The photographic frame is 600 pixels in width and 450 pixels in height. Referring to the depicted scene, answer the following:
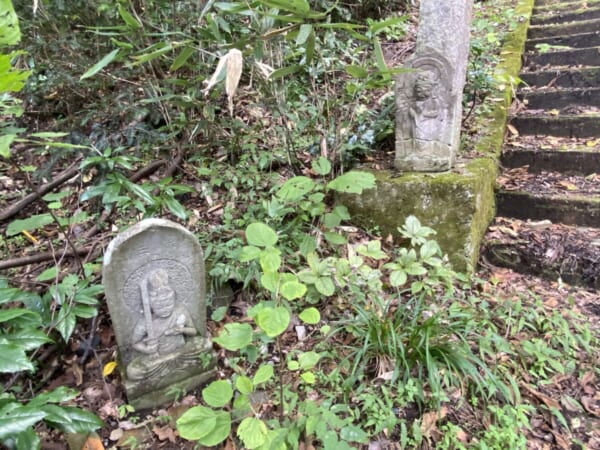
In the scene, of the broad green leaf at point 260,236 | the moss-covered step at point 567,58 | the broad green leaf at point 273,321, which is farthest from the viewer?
the moss-covered step at point 567,58

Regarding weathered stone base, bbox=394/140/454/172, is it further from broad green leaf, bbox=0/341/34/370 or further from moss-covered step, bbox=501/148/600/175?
broad green leaf, bbox=0/341/34/370

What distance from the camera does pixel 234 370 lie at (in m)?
2.23

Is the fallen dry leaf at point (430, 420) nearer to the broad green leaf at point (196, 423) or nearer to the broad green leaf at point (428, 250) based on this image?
the broad green leaf at point (428, 250)

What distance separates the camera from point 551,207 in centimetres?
296

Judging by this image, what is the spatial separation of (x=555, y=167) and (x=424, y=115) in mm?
1522

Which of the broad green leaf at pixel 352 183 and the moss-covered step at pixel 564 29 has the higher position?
the moss-covered step at pixel 564 29

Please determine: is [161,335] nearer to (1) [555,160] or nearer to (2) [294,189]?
(2) [294,189]

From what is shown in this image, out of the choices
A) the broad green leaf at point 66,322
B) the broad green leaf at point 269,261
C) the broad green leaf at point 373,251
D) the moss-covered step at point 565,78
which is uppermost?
the moss-covered step at point 565,78

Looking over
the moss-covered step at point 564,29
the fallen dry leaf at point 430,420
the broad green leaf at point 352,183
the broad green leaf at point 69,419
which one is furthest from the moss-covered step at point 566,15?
the broad green leaf at point 69,419

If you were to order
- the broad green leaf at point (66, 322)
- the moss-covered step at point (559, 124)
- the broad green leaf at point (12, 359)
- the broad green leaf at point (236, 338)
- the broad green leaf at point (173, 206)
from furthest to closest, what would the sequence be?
the moss-covered step at point (559, 124)
the broad green leaf at point (173, 206)
the broad green leaf at point (66, 322)
the broad green leaf at point (236, 338)
the broad green leaf at point (12, 359)

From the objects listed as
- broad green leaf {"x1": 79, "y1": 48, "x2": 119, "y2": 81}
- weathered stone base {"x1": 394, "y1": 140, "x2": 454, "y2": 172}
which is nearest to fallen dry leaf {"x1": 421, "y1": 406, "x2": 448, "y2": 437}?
weathered stone base {"x1": 394, "y1": 140, "x2": 454, "y2": 172}

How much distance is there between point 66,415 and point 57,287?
0.74 meters

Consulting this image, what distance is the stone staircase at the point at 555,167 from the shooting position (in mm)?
2717

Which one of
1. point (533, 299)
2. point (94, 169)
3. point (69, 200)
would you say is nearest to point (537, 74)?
point (533, 299)
